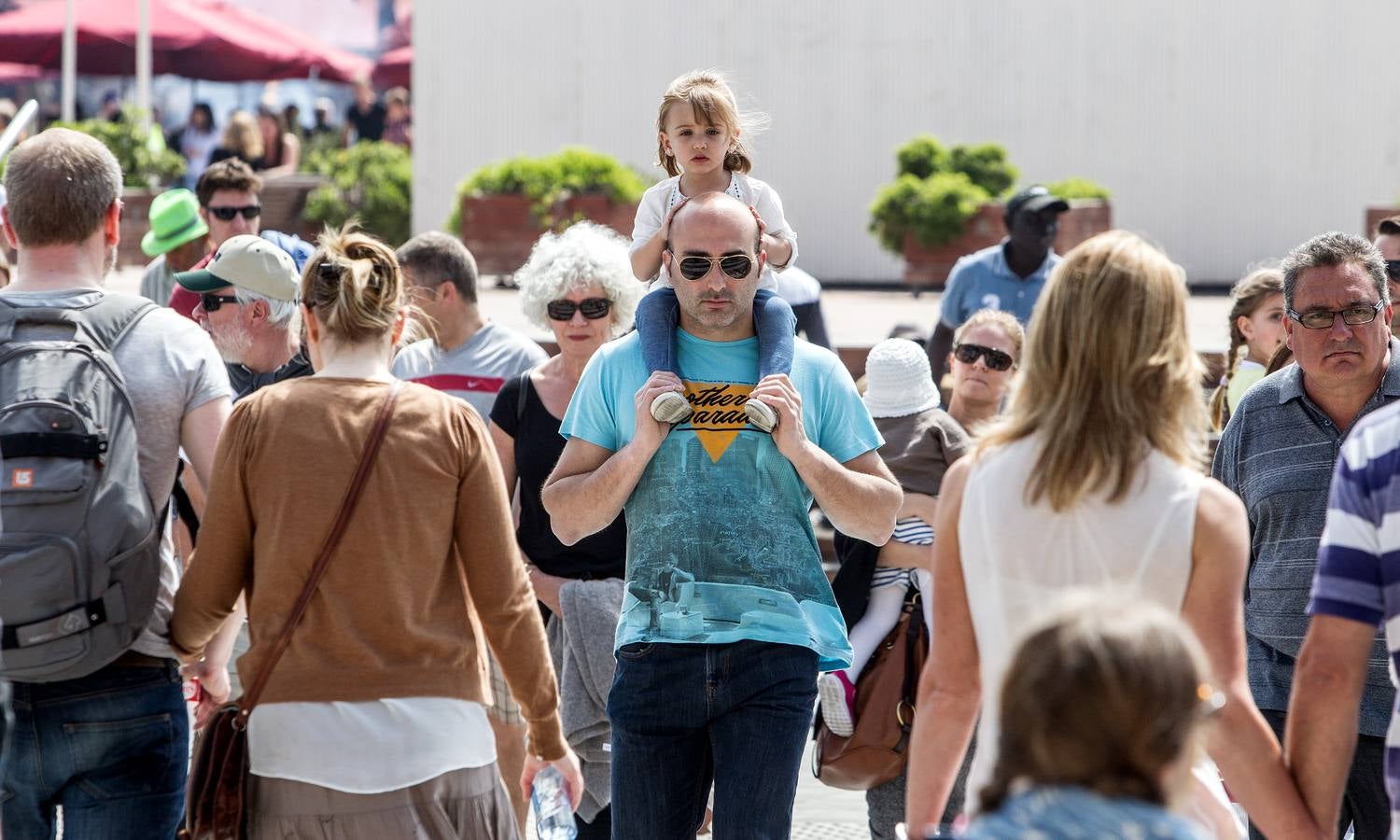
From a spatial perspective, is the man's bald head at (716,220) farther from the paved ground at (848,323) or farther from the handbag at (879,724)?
the paved ground at (848,323)

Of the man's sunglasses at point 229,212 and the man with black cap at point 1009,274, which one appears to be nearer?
the man's sunglasses at point 229,212

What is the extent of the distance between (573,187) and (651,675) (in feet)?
53.9

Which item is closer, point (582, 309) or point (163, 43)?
point (582, 309)

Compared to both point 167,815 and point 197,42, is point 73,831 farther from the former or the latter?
point 197,42

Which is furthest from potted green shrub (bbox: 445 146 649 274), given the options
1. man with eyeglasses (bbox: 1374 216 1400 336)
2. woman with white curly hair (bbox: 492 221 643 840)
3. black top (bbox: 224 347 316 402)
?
black top (bbox: 224 347 316 402)

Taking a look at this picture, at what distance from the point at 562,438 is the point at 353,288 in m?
1.62

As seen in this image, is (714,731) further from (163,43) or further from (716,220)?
(163,43)

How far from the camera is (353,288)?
3701 millimetres

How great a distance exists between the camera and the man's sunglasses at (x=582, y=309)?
5.61m

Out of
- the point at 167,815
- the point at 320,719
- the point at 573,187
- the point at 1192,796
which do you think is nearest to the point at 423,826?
the point at 320,719

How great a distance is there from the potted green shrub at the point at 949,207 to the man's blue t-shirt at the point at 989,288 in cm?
1172

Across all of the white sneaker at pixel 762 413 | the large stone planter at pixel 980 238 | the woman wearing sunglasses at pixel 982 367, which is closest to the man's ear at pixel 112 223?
the white sneaker at pixel 762 413

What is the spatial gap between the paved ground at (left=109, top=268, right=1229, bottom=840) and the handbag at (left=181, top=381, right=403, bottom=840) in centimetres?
291

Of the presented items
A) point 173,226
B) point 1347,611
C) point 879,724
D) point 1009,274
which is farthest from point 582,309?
point 1009,274
